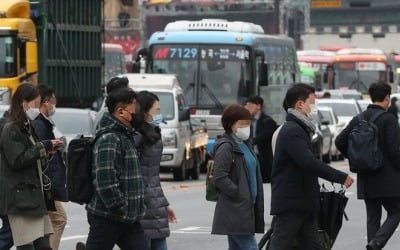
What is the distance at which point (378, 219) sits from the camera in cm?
1393

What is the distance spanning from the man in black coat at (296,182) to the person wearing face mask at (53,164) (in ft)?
6.02

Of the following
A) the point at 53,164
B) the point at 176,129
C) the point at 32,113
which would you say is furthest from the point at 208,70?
the point at 32,113

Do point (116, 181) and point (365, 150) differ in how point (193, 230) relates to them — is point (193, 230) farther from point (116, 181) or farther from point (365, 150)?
point (116, 181)

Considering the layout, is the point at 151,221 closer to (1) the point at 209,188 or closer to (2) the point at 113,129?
(1) the point at 209,188

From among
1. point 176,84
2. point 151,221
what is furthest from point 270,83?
point 151,221

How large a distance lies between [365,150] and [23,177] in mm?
3597

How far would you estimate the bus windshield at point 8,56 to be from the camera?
2820 cm

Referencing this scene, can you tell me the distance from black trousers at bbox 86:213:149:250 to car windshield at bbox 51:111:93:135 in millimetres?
17122

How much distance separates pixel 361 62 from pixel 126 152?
49.8m

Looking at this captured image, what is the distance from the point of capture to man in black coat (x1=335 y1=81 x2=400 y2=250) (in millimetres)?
13508

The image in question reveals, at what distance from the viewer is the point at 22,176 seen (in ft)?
36.4

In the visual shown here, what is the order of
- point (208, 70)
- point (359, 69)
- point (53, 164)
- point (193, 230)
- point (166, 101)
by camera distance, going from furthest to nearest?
point (359, 69), point (208, 70), point (166, 101), point (193, 230), point (53, 164)

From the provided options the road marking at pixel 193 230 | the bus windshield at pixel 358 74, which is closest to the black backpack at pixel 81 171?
the road marking at pixel 193 230

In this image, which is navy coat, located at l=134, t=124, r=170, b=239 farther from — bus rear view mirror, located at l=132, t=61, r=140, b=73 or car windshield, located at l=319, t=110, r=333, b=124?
car windshield, located at l=319, t=110, r=333, b=124
